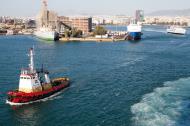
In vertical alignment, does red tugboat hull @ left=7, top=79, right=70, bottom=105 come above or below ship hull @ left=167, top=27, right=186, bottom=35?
below

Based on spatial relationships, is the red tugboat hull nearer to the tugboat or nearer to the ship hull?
the tugboat

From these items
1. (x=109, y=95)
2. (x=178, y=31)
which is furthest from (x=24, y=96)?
(x=178, y=31)

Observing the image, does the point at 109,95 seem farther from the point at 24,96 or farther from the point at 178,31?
the point at 178,31

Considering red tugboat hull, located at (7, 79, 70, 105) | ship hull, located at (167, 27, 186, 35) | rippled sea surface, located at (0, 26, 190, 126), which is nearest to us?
rippled sea surface, located at (0, 26, 190, 126)

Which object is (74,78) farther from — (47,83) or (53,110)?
A: (53,110)

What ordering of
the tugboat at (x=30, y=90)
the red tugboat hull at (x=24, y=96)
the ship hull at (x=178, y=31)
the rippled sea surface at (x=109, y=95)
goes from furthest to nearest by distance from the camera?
1. the ship hull at (x=178, y=31)
2. the tugboat at (x=30, y=90)
3. the red tugboat hull at (x=24, y=96)
4. the rippled sea surface at (x=109, y=95)

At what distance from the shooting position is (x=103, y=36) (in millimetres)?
144625

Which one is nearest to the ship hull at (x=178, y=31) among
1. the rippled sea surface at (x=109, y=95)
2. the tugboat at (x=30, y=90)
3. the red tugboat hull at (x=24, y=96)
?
the rippled sea surface at (x=109, y=95)

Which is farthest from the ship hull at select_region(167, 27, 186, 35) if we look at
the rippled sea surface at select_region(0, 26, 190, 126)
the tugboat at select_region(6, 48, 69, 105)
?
the tugboat at select_region(6, 48, 69, 105)

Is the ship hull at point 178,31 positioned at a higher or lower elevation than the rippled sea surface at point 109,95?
higher

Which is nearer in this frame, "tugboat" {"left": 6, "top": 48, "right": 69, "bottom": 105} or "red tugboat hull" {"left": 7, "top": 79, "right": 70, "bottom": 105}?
"red tugboat hull" {"left": 7, "top": 79, "right": 70, "bottom": 105}

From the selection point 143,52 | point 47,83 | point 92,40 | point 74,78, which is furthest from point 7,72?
point 92,40

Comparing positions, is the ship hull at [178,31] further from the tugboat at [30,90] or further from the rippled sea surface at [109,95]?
the tugboat at [30,90]

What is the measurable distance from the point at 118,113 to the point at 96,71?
26288 mm
